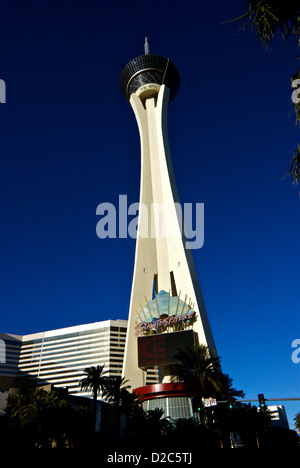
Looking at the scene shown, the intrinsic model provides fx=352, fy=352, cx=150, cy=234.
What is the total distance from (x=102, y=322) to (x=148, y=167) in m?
83.0

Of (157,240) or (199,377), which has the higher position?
(157,240)

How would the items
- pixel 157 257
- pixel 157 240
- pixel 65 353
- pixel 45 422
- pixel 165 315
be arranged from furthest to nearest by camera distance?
pixel 65 353 → pixel 157 240 → pixel 157 257 → pixel 165 315 → pixel 45 422

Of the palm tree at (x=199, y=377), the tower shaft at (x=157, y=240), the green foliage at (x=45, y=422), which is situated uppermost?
the tower shaft at (x=157, y=240)

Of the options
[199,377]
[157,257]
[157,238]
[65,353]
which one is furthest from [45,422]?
[65,353]

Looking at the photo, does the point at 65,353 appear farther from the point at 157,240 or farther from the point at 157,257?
the point at 157,240

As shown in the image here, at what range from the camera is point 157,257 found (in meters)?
68.2

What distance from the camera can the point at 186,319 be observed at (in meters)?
55.1

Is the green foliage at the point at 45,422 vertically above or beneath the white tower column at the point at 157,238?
beneath

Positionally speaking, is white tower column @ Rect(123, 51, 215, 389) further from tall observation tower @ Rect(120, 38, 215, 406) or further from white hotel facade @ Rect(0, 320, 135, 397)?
white hotel facade @ Rect(0, 320, 135, 397)

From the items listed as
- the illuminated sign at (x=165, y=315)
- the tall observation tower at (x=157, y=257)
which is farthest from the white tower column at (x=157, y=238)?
the illuminated sign at (x=165, y=315)

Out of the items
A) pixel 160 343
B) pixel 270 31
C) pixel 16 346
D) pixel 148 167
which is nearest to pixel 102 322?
pixel 16 346

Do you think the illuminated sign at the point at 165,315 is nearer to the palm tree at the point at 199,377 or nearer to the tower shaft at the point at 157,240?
the tower shaft at the point at 157,240

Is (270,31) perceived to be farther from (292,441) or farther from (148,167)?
(148,167)

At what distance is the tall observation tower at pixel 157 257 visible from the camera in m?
53.3
